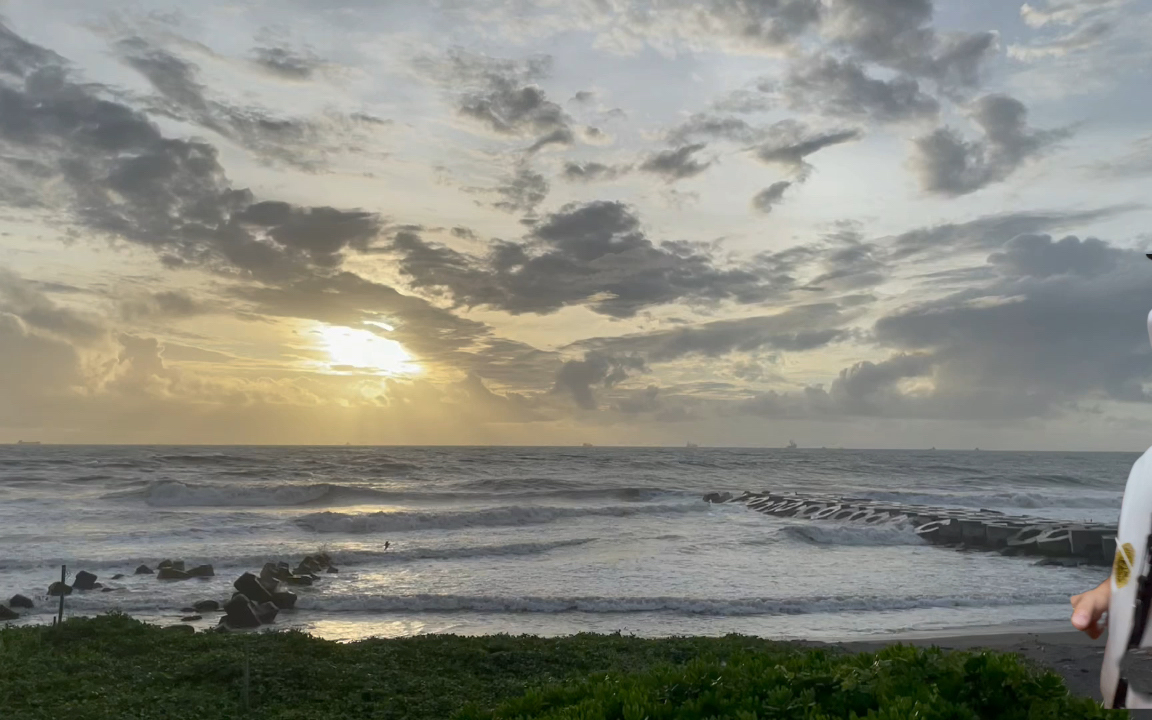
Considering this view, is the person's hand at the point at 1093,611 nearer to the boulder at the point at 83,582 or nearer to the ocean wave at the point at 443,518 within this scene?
the boulder at the point at 83,582

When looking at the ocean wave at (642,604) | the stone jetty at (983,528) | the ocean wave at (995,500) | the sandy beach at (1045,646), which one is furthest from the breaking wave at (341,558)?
the ocean wave at (995,500)

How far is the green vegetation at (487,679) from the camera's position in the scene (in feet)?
12.0

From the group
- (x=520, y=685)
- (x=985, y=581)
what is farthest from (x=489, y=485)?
(x=520, y=685)

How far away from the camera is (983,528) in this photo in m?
Answer: 33.7

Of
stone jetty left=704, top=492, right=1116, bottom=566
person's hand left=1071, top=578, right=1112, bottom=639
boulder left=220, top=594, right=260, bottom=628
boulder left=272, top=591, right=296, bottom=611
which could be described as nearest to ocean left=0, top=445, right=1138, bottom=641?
boulder left=272, top=591, right=296, bottom=611

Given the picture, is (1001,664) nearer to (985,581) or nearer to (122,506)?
(985,581)

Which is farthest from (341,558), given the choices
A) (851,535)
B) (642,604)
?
(851,535)

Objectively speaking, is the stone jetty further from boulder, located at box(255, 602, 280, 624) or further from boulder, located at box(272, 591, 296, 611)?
boulder, located at box(255, 602, 280, 624)

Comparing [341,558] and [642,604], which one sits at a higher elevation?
[642,604]

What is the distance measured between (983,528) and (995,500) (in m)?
28.2

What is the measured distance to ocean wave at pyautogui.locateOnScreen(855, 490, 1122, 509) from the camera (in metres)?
55.8

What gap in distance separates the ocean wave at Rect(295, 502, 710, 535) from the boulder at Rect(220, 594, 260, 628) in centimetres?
1991

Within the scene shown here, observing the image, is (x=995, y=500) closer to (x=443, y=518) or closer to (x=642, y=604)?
(x=443, y=518)

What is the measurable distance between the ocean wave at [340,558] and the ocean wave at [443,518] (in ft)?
26.9
